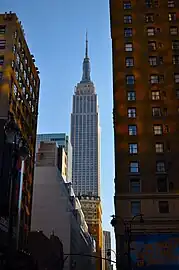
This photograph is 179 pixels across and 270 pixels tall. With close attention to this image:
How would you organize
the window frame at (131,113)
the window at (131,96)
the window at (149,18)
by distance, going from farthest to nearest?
the window at (149,18) < the window at (131,96) < the window frame at (131,113)

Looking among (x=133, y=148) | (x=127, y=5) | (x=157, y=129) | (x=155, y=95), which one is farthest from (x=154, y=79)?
(x=127, y=5)

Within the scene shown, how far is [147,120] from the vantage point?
58.3 m

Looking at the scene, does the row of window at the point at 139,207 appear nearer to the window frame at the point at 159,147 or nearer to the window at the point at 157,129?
the window frame at the point at 159,147

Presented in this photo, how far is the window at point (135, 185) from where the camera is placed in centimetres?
5429

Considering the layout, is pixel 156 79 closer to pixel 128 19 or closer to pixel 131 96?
pixel 131 96

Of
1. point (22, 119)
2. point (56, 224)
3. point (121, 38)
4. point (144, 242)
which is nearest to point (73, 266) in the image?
point (56, 224)

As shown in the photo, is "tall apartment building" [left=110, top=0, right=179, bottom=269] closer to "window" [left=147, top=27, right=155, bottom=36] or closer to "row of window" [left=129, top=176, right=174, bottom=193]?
"row of window" [left=129, top=176, right=174, bottom=193]

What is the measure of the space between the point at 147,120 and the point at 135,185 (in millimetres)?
10194

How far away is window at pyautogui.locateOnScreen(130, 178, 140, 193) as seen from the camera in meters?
54.3

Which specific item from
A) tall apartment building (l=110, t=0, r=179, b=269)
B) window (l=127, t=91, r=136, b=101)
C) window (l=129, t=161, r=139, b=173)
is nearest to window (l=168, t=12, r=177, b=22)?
tall apartment building (l=110, t=0, r=179, b=269)

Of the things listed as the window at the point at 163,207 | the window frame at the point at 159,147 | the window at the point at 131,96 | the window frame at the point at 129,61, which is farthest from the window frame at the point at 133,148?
the window frame at the point at 129,61

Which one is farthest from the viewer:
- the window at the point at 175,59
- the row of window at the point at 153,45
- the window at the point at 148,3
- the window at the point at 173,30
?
the window at the point at 148,3

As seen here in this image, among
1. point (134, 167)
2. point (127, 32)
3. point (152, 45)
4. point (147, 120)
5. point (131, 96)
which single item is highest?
point (127, 32)

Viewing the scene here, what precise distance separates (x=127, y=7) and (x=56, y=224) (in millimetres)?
56036
